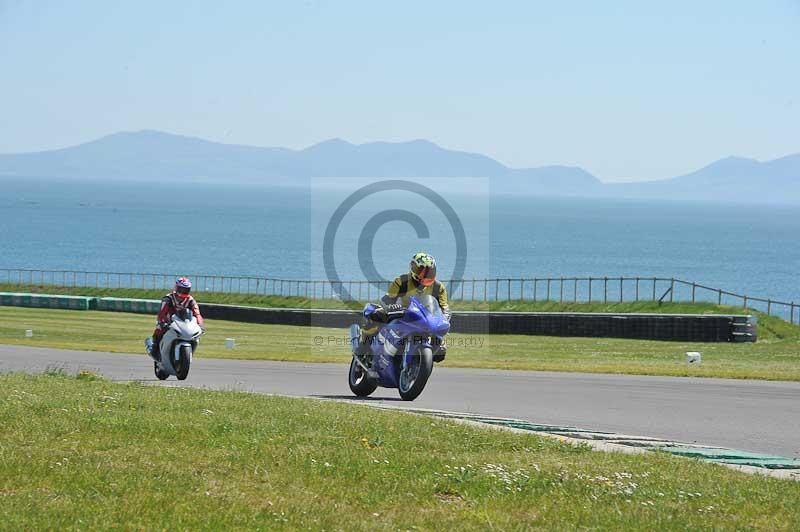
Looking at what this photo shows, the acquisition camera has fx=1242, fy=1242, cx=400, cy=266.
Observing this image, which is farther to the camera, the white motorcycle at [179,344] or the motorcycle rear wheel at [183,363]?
the motorcycle rear wheel at [183,363]

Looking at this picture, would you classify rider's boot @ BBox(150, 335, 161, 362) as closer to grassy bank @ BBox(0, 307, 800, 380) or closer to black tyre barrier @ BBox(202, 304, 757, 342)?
grassy bank @ BBox(0, 307, 800, 380)

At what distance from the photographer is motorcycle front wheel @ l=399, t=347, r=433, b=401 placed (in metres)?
16.8

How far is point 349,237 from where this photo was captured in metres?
191

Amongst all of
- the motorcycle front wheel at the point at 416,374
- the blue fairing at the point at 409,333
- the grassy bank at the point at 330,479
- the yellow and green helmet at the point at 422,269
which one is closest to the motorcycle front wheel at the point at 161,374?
the blue fairing at the point at 409,333

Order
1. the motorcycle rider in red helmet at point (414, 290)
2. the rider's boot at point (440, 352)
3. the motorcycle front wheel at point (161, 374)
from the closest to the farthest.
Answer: the motorcycle rider in red helmet at point (414, 290) < the rider's boot at point (440, 352) < the motorcycle front wheel at point (161, 374)

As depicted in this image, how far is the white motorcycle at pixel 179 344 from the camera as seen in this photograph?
21562 millimetres

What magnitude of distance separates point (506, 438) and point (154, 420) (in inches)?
134

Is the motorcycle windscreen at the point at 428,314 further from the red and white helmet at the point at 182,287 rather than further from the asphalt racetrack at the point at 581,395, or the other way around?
the red and white helmet at the point at 182,287

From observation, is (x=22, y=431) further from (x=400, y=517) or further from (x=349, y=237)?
(x=349, y=237)

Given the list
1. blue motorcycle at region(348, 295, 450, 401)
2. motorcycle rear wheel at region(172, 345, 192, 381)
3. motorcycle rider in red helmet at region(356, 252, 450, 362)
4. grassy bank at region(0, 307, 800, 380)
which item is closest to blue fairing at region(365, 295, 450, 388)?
blue motorcycle at region(348, 295, 450, 401)

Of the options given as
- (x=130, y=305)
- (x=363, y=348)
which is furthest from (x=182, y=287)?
(x=130, y=305)

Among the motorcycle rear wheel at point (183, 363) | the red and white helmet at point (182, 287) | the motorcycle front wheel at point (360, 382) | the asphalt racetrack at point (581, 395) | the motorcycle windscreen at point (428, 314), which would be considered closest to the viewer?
the asphalt racetrack at point (581, 395)

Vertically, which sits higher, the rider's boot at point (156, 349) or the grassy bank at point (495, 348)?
the rider's boot at point (156, 349)

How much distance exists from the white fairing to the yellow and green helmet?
241 inches
